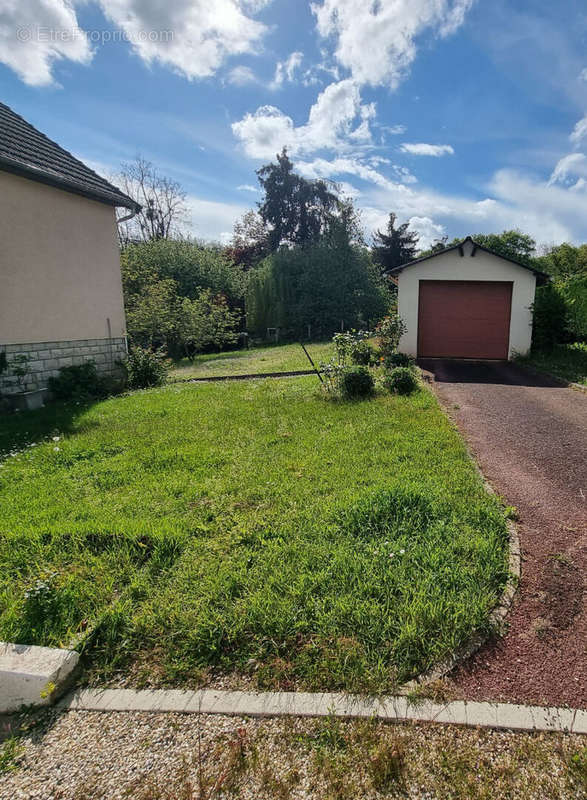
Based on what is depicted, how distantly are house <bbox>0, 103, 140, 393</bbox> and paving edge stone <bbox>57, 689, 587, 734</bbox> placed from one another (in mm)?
7191

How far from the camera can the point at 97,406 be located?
285 inches

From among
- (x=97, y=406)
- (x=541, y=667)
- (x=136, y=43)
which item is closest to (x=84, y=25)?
(x=136, y=43)

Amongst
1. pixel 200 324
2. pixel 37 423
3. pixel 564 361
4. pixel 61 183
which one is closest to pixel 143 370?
pixel 37 423

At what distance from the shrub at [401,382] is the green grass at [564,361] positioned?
3.91 m

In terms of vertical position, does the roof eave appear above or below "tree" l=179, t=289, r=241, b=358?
above

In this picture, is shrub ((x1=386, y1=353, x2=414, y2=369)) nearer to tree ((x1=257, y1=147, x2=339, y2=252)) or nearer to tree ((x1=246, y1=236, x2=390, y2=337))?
tree ((x1=246, y1=236, x2=390, y2=337))

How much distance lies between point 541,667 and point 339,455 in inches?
101

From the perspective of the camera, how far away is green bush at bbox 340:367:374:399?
674cm

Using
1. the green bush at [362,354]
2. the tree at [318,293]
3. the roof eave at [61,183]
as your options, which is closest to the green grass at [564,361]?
the green bush at [362,354]

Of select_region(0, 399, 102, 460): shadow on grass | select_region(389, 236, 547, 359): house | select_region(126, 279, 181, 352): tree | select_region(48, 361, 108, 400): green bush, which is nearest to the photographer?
select_region(0, 399, 102, 460): shadow on grass

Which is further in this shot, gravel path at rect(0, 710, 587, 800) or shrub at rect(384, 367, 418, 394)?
shrub at rect(384, 367, 418, 394)

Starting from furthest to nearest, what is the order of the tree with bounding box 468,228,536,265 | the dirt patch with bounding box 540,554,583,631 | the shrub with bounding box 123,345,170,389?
the tree with bounding box 468,228,536,265
the shrub with bounding box 123,345,170,389
the dirt patch with bounding box 540,554,583,631

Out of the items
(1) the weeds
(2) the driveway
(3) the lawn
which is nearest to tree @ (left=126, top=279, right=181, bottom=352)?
(3) the lawn

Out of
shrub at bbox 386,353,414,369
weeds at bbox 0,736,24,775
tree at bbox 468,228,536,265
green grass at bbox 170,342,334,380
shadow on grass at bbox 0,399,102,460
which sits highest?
tree at bbox 468,228,536,265
